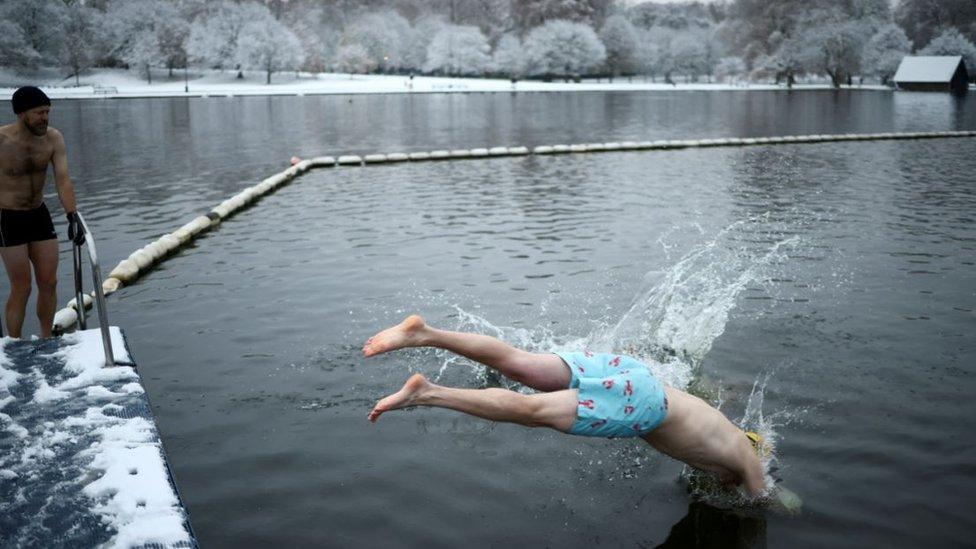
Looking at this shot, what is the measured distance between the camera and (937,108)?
4769cm

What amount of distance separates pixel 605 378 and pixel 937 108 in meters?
51.9

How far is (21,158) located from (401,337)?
4.28 meters

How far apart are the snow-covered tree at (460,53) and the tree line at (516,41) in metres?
0.14

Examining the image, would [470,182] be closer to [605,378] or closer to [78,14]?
[605,378]

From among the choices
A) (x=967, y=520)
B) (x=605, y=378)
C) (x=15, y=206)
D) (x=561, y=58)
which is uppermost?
(x=561, y=58)

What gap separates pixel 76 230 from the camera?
21.4ft

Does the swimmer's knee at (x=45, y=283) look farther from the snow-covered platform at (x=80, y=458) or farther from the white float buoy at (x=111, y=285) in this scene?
the white float buoy at (x=111, y=285)

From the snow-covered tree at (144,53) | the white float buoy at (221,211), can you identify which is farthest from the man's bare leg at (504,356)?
the snow-covered tree at (144,53)

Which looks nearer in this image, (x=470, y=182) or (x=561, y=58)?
(x=470, y=182)

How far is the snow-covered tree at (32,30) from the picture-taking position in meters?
70.8

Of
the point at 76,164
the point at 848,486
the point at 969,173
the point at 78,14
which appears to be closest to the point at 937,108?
the point at 969,173

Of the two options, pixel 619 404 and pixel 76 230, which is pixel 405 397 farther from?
pixel 76 230

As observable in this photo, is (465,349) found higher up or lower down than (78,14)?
lower down

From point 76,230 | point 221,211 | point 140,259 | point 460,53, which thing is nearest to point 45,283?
point 76,230
